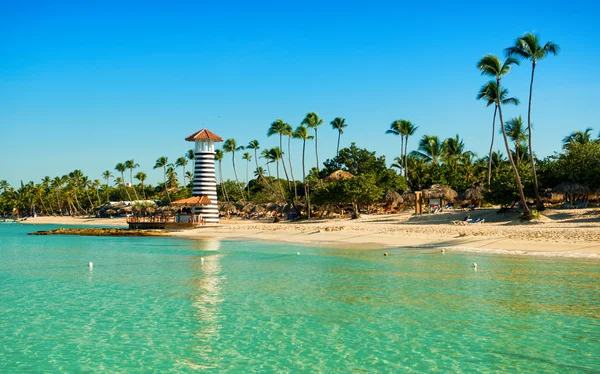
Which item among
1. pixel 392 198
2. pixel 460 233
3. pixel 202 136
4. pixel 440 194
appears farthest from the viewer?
pixel 202 136

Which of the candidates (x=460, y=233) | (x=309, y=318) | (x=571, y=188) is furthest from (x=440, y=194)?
(x=309, y=318)

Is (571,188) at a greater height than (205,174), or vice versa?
(205,174)

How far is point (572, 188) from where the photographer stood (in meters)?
35.9

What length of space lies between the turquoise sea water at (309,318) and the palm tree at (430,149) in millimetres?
43081

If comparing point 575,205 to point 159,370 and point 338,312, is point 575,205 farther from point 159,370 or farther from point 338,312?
point 159,370

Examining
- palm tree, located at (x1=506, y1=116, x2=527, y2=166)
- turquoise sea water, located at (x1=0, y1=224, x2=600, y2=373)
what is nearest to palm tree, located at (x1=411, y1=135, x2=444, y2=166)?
palm tree, located at (x1=506, y1=116, x2=527, y2=166)

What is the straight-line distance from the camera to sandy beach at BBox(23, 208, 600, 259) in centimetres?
2481

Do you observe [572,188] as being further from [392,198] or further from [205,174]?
[205,174]

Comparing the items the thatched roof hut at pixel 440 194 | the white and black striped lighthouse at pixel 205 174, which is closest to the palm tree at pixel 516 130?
the thatched roof hut at pixel 440 194

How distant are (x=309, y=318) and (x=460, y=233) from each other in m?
20.2

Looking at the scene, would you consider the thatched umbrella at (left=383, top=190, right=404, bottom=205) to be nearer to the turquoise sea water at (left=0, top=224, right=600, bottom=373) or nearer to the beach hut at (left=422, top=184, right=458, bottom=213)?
the beach hut at (left=422, top=184, right=458, bottom=213)

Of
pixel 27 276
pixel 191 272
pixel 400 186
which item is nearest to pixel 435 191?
pixel 400 186

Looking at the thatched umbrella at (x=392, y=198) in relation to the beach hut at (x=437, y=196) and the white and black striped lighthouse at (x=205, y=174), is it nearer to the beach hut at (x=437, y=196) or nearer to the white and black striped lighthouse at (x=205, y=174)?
the beach hut at (x=437, y=196)

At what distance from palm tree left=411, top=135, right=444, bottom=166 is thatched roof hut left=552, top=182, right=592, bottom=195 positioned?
26.4 meters
